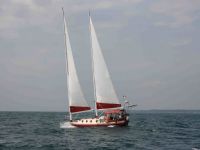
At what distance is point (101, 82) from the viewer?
65312mm

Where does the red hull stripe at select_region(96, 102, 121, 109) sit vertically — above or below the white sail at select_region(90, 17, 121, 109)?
below

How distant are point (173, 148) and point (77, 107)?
84.2ft

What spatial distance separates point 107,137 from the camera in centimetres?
5281

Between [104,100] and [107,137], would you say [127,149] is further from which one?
[104,100]

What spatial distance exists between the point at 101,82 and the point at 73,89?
5508mm

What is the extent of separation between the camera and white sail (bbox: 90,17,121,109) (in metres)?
64.2

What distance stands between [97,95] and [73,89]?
15.4 feet

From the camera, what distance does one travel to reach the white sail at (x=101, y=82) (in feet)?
211

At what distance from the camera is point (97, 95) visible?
65000mm

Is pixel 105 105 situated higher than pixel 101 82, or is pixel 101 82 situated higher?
pixel 101 82

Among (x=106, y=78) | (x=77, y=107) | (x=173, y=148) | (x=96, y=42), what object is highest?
(x=96, y=42)

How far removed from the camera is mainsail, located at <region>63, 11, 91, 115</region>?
62.7m

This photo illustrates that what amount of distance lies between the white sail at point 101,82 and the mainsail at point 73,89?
116 inches

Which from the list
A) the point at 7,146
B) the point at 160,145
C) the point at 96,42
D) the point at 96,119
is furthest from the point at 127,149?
the point at 96,42
